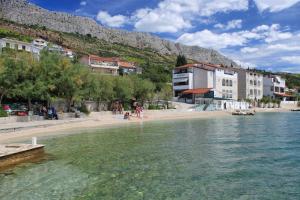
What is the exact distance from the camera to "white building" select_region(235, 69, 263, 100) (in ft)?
362

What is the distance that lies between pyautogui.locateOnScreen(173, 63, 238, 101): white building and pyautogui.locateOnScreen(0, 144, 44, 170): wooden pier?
244 feet

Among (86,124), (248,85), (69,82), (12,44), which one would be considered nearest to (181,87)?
(248,85)

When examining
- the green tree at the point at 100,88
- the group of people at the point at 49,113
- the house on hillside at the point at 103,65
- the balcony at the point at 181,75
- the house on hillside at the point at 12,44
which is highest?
the house on hillside at the point at 12,44

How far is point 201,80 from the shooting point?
9831 cm

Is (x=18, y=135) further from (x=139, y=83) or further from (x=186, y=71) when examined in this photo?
(x=186, y=71)

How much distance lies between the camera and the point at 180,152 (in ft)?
74.6

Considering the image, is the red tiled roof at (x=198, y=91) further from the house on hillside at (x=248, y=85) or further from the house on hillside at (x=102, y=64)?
the house on hillside at (x=102, y=64)

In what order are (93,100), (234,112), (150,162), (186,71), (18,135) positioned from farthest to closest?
(186,71) → (234,112) → (93,100) → (18,135) → (150,162)

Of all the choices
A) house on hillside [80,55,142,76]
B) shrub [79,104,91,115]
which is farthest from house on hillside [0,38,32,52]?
shrub [79,104,91,115]

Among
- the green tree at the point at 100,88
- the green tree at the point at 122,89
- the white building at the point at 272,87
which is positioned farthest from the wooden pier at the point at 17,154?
the white building at the point at 272,87

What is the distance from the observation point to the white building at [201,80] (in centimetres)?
9700

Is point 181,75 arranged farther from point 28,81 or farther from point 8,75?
point 8,75

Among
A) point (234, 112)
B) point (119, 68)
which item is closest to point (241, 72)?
point (234, 112)

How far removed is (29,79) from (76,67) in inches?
332
